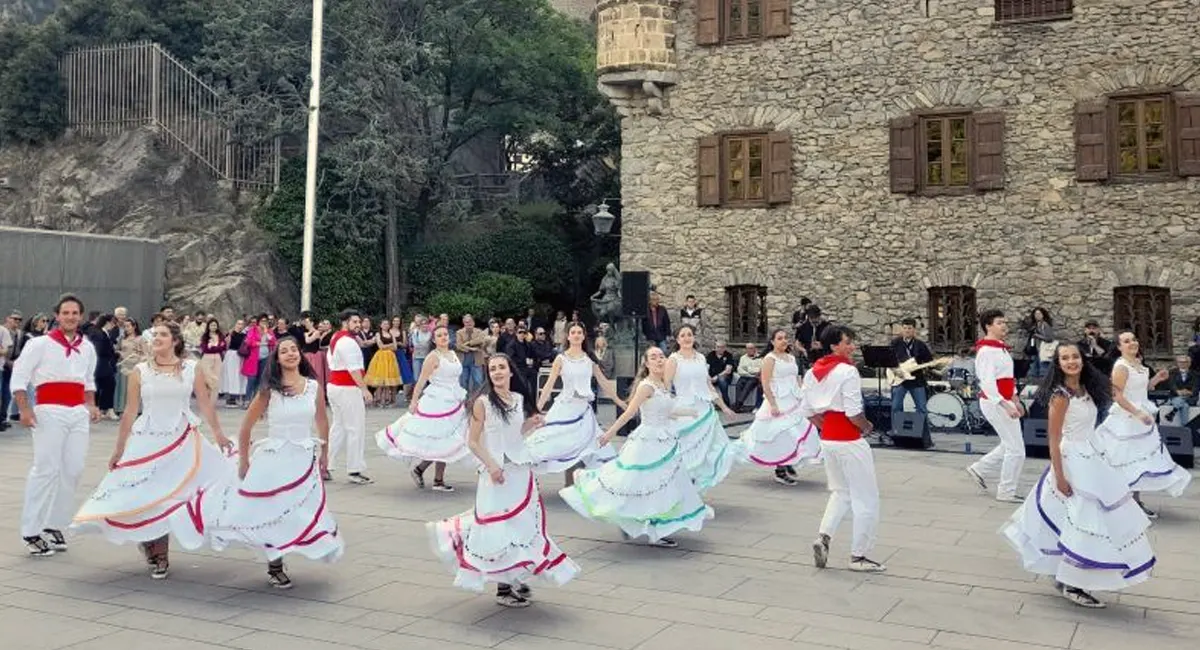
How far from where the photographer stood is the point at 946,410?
1730 centimetres

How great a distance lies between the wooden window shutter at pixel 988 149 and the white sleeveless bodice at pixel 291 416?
19251 mm

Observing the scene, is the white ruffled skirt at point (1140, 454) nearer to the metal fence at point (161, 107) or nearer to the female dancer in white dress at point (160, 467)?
the female dancer in white dress at point (160, 467)

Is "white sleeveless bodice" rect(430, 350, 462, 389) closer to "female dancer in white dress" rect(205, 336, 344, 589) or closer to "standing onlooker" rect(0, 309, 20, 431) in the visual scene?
"female dancer in white dress" rect(205, 336, 344, 589)

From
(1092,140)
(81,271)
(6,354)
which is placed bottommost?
(6,354)

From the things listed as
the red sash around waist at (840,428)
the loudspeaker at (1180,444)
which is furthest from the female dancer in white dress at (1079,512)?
the loudspeaker at (1180,444)

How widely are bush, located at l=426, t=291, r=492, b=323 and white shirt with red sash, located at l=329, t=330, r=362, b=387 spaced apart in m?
17.7

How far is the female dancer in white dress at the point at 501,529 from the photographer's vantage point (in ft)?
21.3

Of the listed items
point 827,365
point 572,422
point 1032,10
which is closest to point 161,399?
point 572,422

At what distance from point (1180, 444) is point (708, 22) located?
53.0ft

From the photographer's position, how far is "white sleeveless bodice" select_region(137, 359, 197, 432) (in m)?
7.52

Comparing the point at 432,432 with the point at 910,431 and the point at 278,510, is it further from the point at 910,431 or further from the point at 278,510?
the point at 910,431

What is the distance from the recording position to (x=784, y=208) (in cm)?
2534

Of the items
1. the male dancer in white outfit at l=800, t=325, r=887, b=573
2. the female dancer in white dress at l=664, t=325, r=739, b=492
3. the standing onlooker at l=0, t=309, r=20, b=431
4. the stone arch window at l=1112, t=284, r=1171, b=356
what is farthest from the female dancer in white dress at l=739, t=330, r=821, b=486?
the stone arch window at l=1112, t=284, r=1171, b=356

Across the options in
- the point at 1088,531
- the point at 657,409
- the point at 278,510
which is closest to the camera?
the point at 1088,531
